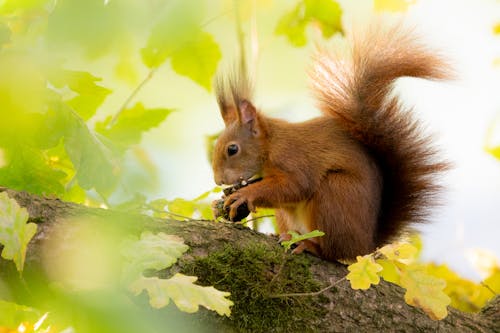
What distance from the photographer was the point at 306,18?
204 centimetres

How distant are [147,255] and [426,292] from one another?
67cm

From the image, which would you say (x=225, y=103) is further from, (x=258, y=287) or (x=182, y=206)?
(x=258, y=287)

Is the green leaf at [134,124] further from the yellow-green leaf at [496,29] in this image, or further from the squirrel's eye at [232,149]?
the yellow-green leaf at [496,29]

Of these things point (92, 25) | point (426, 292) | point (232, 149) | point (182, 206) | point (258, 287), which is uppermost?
point (232, 149)

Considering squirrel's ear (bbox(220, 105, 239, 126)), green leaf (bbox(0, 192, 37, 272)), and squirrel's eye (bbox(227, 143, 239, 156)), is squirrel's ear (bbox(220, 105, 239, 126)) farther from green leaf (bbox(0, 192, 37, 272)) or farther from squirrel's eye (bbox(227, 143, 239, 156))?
green leaf (bbox(0, 192, 37, 272))

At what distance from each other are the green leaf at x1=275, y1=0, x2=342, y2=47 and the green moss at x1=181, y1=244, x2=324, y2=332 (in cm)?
71

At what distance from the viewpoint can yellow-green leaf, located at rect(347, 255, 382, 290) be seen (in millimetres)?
1275

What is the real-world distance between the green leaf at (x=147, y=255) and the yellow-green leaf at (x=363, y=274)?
1.45 feet

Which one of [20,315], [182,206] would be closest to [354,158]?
[182,206]

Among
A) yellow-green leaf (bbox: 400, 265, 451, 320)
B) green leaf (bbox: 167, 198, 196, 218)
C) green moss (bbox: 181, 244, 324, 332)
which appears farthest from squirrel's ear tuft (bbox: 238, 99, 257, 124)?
yellow-green leaf (bbox: 400, 265, 451, 320)

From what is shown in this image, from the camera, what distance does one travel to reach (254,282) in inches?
66.0

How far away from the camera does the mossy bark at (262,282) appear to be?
158cm

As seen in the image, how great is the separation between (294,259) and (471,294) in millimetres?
1819

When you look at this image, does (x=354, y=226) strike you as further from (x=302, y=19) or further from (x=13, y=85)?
(x=13, y=85)
